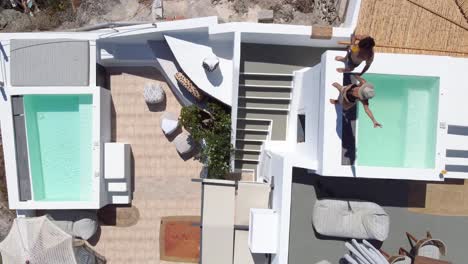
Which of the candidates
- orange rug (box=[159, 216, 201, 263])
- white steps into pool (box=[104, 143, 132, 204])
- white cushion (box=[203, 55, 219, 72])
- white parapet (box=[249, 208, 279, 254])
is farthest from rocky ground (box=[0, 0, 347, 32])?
orange rug (box=[159, 216, 201, 263])

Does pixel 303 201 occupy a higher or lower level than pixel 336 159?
lower

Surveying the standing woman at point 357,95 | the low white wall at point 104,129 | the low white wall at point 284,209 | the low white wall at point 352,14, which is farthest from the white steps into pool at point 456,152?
the low white wall at point 104,129

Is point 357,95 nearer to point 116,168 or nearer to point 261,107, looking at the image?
point 261,107

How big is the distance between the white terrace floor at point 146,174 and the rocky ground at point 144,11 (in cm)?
306

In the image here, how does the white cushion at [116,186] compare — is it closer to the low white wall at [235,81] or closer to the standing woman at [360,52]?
the low white wall at [235,81]

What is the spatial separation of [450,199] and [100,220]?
12.7 meters

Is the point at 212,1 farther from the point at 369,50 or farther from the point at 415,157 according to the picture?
the point at 415,157

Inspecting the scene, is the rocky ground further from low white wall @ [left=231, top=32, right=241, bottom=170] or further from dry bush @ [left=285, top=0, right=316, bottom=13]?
low white wall @ [left=231, top=32, right=241, bottom=170]

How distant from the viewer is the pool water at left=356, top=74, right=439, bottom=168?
9242mm

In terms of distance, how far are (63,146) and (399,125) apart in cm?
1182

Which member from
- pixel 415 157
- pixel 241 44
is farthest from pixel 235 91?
pixel 415 157

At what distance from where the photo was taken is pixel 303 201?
9.70m

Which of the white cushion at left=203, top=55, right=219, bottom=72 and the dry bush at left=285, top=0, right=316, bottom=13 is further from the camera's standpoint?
the dry bush at left=285, top=0, right=316, bottom=13

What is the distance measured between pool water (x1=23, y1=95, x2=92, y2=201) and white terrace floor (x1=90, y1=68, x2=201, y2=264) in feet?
4.62
